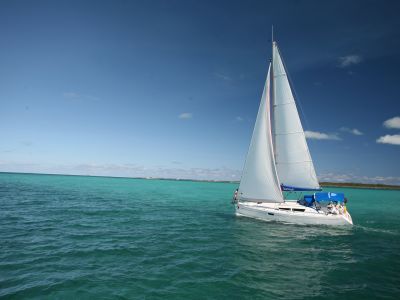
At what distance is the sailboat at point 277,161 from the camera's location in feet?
95.2

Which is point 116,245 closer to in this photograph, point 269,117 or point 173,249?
point 173,249

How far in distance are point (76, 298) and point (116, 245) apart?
7793mm

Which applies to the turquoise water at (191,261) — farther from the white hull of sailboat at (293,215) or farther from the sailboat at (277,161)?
the sailboat at (277,161)

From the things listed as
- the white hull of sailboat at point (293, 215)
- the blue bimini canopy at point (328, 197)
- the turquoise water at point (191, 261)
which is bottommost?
the turquoise water at point (191, 261)

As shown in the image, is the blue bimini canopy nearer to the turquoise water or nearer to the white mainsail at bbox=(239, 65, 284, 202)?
the turquoise water

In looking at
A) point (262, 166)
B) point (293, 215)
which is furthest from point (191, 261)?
point (262, 166)

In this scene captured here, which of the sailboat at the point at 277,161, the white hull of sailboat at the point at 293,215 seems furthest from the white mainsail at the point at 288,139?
the white hull of sailboat at the point at 293,215

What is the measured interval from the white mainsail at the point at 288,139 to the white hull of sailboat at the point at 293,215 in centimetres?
293

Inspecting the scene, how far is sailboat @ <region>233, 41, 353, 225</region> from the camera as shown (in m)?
29.0

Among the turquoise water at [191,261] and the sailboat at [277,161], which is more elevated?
the sailboat at [277,161]

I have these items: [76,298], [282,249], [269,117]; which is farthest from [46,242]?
[269,117]

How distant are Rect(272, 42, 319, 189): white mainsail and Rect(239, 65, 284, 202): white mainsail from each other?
40.7 inches

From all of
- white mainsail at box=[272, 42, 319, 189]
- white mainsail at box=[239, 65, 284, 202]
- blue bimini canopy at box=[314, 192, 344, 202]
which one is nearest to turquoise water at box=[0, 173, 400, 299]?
blue bimini canopy at box=[314, 192, 344, 202]

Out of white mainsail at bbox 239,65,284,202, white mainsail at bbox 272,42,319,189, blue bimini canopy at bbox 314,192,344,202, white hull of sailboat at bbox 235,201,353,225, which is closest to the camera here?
white hull of sailboat at bbox 235,201,353,225
